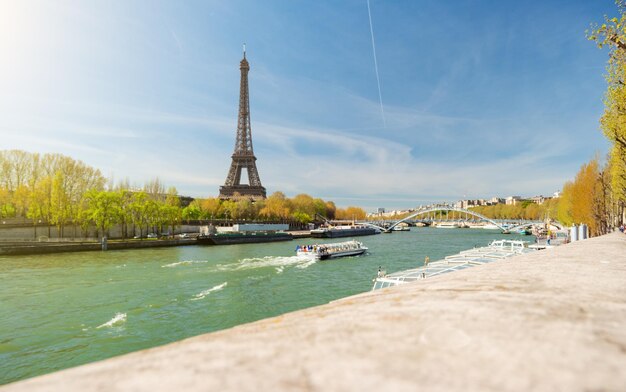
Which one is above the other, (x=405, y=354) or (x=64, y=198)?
(x=64, y=198)

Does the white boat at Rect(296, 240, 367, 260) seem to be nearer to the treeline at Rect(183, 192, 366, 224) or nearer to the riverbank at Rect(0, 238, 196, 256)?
the riverbank at Rect(0, 238, 196, 256)

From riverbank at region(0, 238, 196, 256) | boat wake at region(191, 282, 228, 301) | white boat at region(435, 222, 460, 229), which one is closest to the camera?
boat wake at region(191, 282, 228, 301)

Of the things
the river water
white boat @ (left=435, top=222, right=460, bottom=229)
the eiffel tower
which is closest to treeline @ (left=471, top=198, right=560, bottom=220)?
white boat @ (left=435, top=222, right=460, bottom=229)

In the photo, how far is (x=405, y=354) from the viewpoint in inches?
35.4

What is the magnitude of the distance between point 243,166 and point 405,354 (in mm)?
92376

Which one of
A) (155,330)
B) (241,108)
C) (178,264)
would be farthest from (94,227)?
(241,108)

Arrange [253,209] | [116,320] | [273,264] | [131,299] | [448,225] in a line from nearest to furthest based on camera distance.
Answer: [116,320] → [131,299] → [273,264] → [253,209] → [448,225]

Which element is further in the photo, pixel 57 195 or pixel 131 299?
pixel 57 195

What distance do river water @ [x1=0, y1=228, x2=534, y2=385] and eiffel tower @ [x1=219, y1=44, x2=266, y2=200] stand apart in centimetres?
6068

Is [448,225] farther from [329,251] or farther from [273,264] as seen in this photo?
[273,264]

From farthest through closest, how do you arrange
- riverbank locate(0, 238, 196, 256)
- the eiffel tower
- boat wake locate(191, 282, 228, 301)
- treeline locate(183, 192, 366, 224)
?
the eiffel tower < treeline locate(183, 192, 366, 224) < riverbank locate(0, 238, 196, 256) < boat wake locate(191, 282, 228, 301)

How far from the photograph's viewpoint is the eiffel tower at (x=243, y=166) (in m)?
88.8

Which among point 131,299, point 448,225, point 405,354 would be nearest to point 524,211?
point 448,225

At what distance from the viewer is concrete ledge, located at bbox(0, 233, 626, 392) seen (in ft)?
2.46
